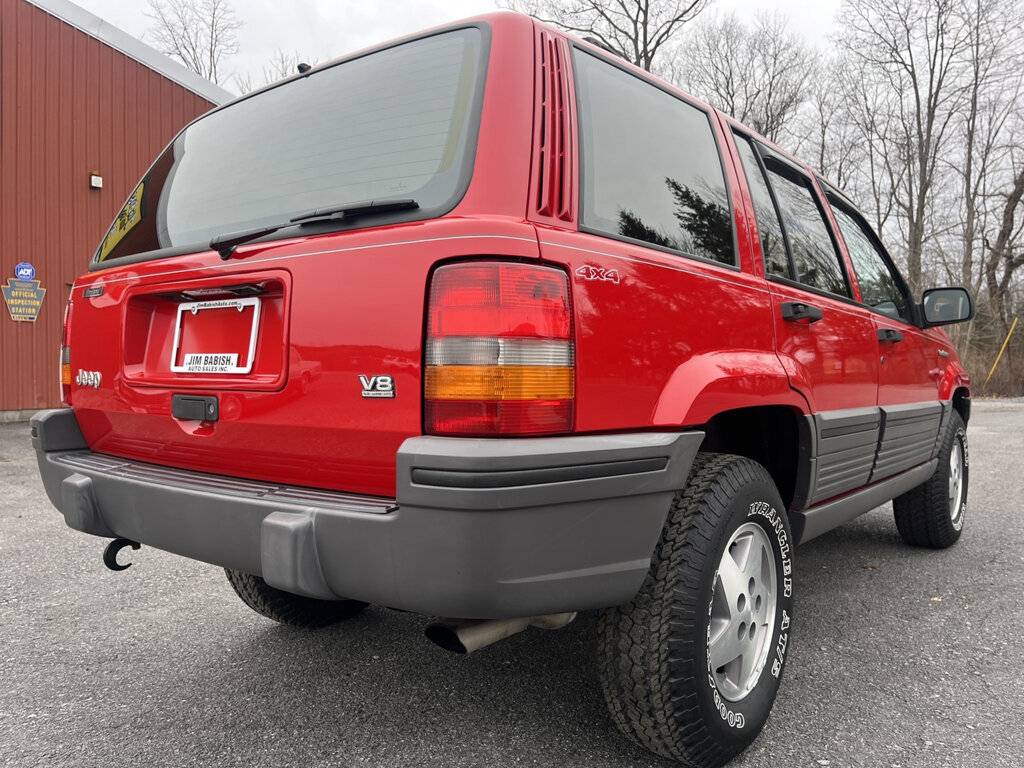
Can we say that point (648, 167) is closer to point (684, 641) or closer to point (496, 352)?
point (496, 352)

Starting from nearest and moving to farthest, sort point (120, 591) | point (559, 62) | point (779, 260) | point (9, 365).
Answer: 1. point (559, 62)
2. point (779, 260)
3. point (120, 591)
4. point (9, 365)

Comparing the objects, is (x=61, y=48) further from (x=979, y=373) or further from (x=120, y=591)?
(x=979, y=373)

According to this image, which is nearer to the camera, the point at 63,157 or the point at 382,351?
the point at 382,351

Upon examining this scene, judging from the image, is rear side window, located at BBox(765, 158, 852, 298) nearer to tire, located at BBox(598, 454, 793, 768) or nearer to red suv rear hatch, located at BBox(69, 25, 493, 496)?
tire, located at BBox(598, 454, 793, 768)

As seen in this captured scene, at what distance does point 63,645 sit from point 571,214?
8.16ft

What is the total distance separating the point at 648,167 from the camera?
6.57 ft

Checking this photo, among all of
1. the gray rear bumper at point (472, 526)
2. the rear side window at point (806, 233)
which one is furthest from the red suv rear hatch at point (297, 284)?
the rear side window at point (806, 233)

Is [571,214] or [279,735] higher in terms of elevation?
[571,214]

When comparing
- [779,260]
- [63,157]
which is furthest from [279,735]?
[63,157]

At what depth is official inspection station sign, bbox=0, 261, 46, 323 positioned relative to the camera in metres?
10.1

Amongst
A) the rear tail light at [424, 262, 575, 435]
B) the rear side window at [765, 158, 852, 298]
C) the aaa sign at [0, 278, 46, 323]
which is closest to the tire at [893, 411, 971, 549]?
the rear side window at [765, 158, 852, 298]

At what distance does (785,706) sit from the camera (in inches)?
89.1

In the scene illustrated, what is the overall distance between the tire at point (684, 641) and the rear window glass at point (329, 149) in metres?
0.96

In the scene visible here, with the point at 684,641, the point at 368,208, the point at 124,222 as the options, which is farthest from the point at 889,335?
the point at 124,222
